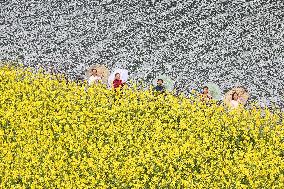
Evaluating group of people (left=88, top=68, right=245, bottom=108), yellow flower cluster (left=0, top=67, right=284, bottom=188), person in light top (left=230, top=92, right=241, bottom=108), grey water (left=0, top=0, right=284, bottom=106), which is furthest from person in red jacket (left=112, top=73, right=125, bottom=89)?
grey water (left=0, top=0, right=284, bottom=106)

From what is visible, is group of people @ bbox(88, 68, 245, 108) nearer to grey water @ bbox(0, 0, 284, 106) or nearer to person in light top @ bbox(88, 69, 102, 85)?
person in light top @ bbox(88, 69, 102, 85)

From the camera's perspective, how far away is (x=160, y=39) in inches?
984

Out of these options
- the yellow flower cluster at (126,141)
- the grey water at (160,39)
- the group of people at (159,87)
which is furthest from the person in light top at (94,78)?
the grey water at (160,39)

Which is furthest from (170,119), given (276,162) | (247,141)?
(276,162)

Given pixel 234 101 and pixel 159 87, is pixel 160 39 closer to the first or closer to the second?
pixel 159 87

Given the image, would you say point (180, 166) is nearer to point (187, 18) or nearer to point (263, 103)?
point (263, 103)

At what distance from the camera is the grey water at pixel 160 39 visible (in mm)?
24203

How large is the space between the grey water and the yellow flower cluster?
300cm

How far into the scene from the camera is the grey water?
953 inches

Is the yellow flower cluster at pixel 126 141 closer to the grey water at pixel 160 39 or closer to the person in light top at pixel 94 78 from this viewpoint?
the person in light top at pixel 94 78

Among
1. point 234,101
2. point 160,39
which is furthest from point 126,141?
point 160,39

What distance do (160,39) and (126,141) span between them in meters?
Result: 6.98

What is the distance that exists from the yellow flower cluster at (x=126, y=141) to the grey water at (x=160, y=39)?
300cm

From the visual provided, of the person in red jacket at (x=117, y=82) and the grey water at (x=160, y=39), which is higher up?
the person in red jacket at (x=117, y=82)
